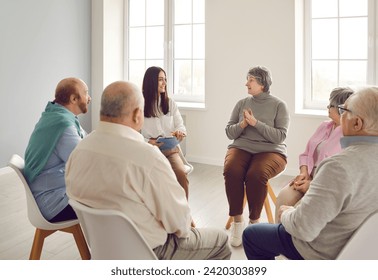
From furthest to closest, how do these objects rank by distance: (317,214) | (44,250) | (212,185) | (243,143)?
(212,185)
(243,143)
(44,250)
(317,214)

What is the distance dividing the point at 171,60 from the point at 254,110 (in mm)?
2794

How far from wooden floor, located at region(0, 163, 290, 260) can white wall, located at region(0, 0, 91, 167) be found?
1.96 ft

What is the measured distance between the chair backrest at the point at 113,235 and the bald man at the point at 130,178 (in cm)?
9

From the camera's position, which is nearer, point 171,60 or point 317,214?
point 317,214

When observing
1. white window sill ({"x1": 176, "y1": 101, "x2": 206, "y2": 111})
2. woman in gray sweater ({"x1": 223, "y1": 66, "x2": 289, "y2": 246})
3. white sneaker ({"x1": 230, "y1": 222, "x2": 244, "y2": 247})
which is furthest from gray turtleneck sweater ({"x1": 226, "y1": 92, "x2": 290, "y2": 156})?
white window sill ({"x1": 176, "y1": 101, "x2": 206, "y2": 111})

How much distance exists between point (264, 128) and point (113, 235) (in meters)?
1.95

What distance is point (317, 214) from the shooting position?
5.43 ft

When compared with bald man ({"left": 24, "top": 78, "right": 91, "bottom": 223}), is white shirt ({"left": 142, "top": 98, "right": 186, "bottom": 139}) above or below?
above

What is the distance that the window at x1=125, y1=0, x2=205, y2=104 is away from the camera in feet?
19.0

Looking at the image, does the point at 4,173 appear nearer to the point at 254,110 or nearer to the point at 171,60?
the point at 171,60

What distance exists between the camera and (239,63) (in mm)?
5238

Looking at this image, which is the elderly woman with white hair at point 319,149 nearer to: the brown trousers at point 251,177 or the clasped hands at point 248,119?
the brown trousers at point 251,177

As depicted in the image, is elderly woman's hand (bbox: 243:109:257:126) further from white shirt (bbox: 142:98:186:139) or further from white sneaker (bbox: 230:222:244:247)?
white sneaker (bbox: 230:222:244:247)

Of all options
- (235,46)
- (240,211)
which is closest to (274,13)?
(235,46)
